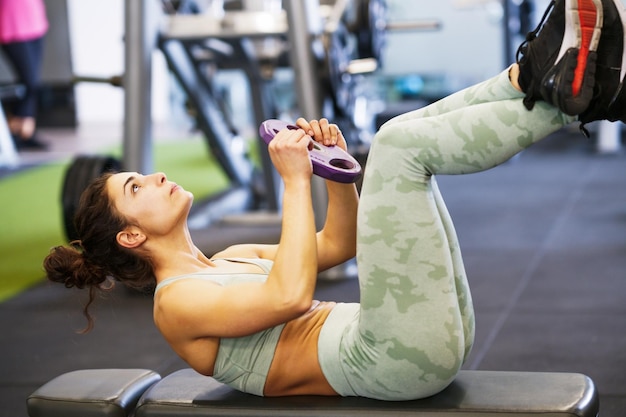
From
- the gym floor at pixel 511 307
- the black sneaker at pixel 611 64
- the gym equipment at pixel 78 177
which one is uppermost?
the black sneaker at pixel 611 64

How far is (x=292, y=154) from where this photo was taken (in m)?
1.48

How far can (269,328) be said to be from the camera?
5.32 ft

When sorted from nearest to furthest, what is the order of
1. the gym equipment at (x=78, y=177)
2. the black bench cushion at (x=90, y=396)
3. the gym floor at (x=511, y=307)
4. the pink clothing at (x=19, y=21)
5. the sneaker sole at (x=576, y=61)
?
1. the sneaker sole at (x=576, y=61)
2. the black bench cushion at (x=90, y=396)
3. the gym floor at (x=511, y=307)
4. the gym equipment at (x=78, y=177)
5. the pink clothing at (x=19, y=21)

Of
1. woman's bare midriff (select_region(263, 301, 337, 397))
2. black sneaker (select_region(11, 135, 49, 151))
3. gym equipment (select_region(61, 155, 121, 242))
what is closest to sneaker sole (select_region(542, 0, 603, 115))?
woman's bare midriff (select_region(263, 301, 337, 397))

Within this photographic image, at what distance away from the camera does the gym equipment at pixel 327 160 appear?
5.04 ft


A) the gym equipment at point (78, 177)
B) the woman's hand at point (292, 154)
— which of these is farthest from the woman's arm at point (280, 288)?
the gym equipment at point (78, 177)

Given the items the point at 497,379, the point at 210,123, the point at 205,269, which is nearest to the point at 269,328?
the point at 205,269

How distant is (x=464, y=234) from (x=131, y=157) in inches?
66.3

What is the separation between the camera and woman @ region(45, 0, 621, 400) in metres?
1.41

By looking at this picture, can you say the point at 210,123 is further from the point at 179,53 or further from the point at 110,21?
the point at 110,21

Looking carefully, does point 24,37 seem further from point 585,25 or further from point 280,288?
point 585,25

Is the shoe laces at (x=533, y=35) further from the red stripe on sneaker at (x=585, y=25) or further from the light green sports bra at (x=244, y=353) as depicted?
the light green sports bra at (x=244, y=353)

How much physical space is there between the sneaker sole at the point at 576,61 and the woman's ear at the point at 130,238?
75 cm

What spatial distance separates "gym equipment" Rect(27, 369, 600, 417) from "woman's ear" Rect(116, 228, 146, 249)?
0.29 m
